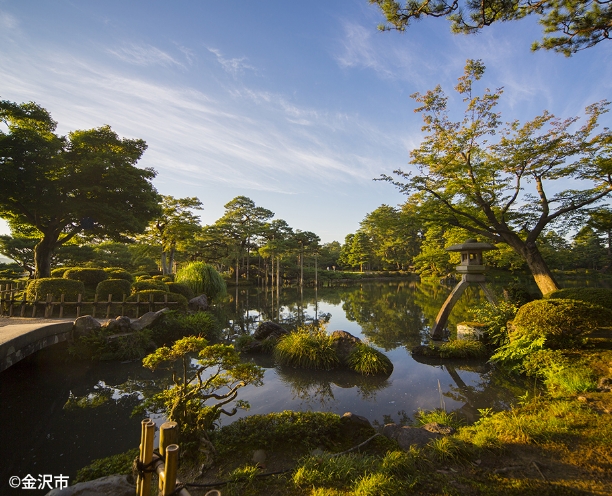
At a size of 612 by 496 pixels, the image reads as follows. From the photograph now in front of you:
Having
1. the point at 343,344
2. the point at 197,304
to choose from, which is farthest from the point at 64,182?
the point at 343,344

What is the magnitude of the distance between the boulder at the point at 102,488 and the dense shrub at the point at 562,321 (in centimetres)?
680

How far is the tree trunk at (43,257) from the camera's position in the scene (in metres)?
13.1

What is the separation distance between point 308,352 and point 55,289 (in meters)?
8.70

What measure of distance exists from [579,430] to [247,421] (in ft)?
12.6

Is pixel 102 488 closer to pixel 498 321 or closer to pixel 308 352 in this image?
pixel 308 352

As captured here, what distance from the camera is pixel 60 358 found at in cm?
→ 712

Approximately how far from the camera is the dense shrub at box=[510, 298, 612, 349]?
5625 mm

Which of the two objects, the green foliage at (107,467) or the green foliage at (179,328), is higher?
the green foliage at (179,328)

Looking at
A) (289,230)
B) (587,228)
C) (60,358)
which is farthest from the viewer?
(289,230)

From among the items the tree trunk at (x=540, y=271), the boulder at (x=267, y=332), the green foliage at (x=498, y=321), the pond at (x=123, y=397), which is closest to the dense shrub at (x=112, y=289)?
the pond at (x=123, y=397)

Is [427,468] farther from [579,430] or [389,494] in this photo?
[579,430]

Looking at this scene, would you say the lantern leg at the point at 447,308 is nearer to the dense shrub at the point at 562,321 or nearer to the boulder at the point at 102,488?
the dense shrub at the point at 562,321

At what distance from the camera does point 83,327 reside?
24.3 feet

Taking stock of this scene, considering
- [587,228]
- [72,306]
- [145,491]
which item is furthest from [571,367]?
[72,306]
